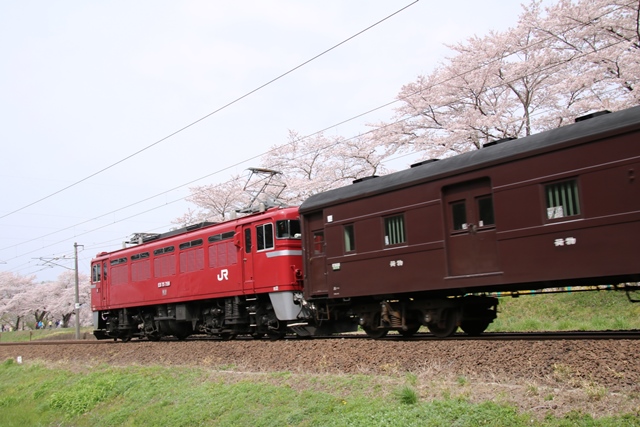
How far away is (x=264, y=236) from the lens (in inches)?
611

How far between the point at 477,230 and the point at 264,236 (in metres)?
6.49

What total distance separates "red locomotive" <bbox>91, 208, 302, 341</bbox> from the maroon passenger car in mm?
1097

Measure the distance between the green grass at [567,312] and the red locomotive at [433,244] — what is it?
4.06 meters

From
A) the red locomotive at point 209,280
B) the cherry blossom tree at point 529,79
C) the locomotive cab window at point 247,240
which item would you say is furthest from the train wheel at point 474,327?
the cherry blossom tree at point 529,79

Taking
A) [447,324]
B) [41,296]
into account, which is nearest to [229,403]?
[447,324]

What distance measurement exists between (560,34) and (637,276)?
Result: 57.6 ft

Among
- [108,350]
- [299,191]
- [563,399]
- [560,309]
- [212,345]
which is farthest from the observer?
[299,191]

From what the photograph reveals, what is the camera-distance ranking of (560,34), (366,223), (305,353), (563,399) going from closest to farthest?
(563,399) < (305,353) < (366,223) < (560,34)

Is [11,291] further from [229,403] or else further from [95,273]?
[229,403]

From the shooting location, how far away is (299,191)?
3350cm

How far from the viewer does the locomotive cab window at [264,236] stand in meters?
15.4

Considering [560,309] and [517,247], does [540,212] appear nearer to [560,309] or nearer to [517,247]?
[517,247]

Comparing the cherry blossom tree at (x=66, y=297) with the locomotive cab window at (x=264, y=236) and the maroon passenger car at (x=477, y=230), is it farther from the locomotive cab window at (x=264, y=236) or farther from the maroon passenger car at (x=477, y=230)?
the maroon passenger car at (x=477, y=230)

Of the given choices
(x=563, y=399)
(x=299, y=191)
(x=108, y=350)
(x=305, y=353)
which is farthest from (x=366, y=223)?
(x=299, y=191)
